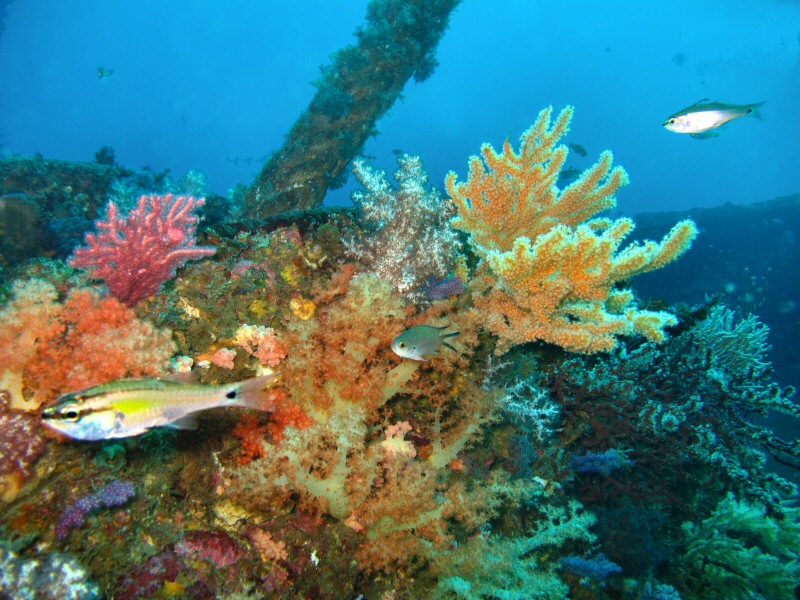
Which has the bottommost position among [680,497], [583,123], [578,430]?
[680,497]

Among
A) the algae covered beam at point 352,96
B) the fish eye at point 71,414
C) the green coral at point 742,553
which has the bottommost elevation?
the green coral at point 742,553

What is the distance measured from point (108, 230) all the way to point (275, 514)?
8.84 feet

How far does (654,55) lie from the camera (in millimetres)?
129125

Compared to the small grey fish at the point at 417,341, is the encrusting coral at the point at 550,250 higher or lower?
higher

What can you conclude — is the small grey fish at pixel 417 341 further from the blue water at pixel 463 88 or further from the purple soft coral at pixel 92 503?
the blue water at pixel 463 88

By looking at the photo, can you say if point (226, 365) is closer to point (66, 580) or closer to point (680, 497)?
point (66, 580)

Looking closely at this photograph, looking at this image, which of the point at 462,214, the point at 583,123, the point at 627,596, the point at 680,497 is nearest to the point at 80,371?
the point at 462,214

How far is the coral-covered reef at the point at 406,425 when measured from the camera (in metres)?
2.41

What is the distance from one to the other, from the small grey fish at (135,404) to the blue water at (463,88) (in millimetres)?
107823

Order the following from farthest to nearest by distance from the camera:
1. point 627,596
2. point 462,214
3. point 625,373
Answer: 1. point 625,373
2. point 462,214
3. point 627,596

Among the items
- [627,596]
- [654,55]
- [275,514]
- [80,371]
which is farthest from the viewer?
[654,55]

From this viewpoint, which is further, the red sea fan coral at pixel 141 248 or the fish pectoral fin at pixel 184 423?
the red sea fan coral at pixel 141 248

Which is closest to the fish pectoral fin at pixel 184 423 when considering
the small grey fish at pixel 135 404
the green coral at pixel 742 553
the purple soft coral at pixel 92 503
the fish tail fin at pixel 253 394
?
the small grey fish at pixel 135 404

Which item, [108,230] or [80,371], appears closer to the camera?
[80,371]
